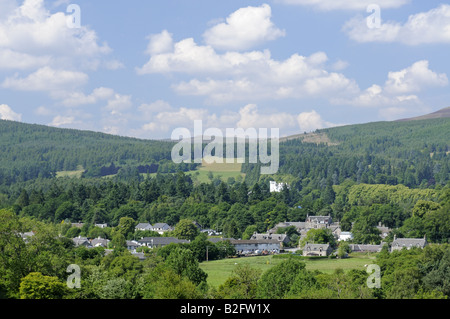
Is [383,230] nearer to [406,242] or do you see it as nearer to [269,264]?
[406,242]

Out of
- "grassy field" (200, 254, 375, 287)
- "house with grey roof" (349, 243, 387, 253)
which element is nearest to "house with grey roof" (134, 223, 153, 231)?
"grassy field" (200, 254, 375, 287)

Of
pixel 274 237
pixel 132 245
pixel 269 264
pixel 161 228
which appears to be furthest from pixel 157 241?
pixel 269 264

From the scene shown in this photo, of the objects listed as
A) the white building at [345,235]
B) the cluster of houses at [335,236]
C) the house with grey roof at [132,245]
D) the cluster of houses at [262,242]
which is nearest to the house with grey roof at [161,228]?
the cluster of houses at [262,242]

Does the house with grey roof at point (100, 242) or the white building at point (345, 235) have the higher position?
the house with grey roof at point (100, 242)

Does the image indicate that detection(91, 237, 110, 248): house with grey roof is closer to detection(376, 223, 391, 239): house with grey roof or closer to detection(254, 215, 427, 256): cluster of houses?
detection(254, 215, 427, 256): cluster of houses

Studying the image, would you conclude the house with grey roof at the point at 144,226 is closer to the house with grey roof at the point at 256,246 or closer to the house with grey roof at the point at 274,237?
the house with grey roof at the point at 274,237
